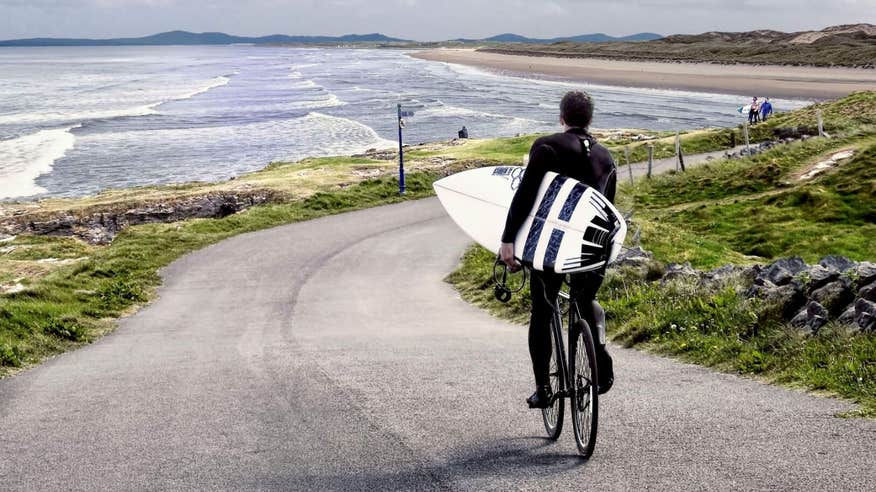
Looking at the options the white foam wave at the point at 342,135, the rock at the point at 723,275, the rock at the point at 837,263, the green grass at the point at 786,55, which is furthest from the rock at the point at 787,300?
the green grass at the point at 786,55

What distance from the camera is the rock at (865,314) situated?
24.3 ft

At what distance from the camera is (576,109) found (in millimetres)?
5281

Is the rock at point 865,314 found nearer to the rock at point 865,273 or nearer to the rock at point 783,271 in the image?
the rock at point 865,273

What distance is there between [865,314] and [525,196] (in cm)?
407

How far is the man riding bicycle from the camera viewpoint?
5242 mm

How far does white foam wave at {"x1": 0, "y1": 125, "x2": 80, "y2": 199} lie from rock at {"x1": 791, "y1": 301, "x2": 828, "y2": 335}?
43102 mm

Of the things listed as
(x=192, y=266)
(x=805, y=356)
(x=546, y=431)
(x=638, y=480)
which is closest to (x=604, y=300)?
(x=805, y=356)

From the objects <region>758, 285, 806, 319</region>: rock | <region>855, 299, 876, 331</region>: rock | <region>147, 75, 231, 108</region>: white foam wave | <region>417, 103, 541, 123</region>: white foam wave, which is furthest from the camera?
<region>147, 75, 231, 108</region>: white foam wave

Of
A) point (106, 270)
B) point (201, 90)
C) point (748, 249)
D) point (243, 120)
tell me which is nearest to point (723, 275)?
point (748, 249)

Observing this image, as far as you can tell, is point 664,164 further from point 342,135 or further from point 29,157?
point 29,157

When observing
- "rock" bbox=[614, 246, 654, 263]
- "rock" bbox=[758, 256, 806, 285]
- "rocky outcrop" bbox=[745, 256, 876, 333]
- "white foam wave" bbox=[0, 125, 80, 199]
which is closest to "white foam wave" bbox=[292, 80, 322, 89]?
"white foam wave" bbox=[0, 125, 80, 199]

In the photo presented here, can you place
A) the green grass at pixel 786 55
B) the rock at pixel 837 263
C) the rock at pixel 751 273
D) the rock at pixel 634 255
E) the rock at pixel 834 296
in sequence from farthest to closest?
1. the green grass at pixel 786 55
2. the rock at pixel 634 255
3. the rock at pixel 751 273
4. the rock at pixel 837 263
5. the rock at pixel 834 296

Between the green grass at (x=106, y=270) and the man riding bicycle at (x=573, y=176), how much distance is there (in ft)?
24.5

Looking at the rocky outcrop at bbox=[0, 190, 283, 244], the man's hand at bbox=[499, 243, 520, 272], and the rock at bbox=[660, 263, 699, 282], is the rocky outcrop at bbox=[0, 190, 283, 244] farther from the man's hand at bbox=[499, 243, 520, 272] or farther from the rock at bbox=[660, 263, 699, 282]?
the man's hand at bbox=[499, 243, 520, 272]
